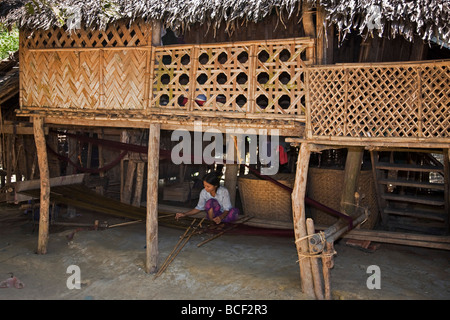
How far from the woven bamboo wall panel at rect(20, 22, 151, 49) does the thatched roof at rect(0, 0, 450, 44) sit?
0.52 ft

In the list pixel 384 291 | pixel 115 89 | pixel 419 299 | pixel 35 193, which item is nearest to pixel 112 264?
pixel 35 193

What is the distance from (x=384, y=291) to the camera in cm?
382

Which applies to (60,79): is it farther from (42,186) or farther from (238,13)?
(238,13)

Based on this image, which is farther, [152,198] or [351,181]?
[351,181]

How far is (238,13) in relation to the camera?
12.5ft

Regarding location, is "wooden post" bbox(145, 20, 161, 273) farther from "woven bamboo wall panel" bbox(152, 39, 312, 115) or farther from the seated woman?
the seated woman

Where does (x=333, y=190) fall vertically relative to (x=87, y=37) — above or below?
below

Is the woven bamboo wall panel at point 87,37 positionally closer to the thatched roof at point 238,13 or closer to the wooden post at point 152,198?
the thatched roof at point 238,13

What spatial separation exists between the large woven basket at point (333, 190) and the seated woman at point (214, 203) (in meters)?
1.33

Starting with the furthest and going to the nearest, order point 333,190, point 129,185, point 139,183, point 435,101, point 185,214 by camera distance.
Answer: point 129,185 → point 139,183 → point 333,190 → point 185,214 → point 435,101

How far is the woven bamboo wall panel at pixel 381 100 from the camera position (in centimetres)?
335

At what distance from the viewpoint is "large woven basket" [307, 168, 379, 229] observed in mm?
5727

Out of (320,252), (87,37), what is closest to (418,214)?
(320,252)

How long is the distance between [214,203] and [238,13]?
2.74 metres
